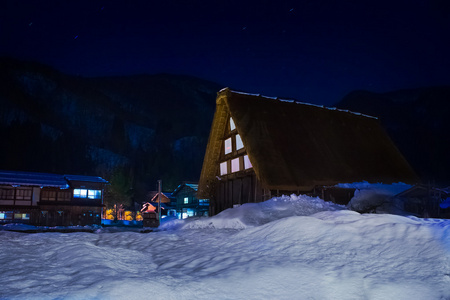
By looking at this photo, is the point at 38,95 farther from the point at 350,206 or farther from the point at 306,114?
the point at 350,206

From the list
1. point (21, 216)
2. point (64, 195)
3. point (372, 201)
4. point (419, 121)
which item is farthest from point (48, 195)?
point (419, 121)

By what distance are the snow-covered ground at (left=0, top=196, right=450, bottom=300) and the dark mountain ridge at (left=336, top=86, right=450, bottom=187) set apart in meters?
58.1

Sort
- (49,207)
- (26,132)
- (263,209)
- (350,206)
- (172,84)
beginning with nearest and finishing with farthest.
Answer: (263,209), (350,206), (49,207), (26,132), (172,84)

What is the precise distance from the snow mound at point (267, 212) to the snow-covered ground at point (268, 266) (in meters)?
4.34

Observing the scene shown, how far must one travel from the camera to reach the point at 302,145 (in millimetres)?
18859

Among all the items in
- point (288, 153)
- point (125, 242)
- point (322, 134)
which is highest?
point (322, 134)

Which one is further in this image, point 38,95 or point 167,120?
point 167,120

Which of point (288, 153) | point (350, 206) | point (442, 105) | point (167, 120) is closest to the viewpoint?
point (350, 206)

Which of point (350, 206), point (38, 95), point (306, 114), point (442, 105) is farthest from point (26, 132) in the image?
point (442, 105)

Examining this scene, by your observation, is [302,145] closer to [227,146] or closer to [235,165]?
[235,165]

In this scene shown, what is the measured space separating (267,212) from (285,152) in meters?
4.63

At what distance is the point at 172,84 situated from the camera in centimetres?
13138

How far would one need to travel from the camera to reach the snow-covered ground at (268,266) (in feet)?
15.4

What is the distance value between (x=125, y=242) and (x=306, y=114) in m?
15.5
